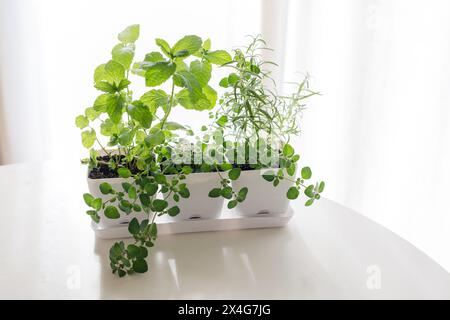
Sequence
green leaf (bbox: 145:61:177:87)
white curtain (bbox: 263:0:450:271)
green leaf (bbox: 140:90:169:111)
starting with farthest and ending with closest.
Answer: white curtain (bbox: 263:0:450:271), green leaf (bbox: 140:90:169:111), green leaf (bbox: 145:61:177:87)

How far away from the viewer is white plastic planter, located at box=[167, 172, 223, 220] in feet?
3.46

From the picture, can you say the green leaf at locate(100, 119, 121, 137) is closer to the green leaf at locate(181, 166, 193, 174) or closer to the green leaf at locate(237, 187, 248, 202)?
the green leaf at locate(181, 166, 193, 174)

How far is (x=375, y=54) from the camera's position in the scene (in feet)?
7.45

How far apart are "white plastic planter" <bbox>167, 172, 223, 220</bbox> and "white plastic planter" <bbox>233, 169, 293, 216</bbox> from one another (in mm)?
49

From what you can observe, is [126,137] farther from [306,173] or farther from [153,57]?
[306,173]

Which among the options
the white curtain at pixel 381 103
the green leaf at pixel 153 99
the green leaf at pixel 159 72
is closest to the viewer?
the green leaf at pixel 159 72

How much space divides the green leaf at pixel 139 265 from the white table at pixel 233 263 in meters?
0.02

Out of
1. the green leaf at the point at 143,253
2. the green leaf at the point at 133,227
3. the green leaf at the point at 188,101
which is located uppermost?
the green leaf at the point at 188,101

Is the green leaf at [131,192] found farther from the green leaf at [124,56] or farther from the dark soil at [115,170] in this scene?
the green leaf at [124,56]

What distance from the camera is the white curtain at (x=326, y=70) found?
2188 millimetres

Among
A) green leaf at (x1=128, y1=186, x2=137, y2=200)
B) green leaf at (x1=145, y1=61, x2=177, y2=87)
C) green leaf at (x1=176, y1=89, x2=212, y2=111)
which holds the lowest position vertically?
green leaf at (x1=128, y1=186, x2=137, y2=200)

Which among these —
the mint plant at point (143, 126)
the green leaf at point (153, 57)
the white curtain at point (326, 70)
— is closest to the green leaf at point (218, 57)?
the mint plant at point (143, 126)

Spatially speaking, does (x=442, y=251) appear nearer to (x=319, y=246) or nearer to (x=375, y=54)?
(x=375, y=54)

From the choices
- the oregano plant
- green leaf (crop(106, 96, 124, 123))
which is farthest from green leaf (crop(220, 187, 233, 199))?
green leaf (crop(106, 96, 124, 123))
